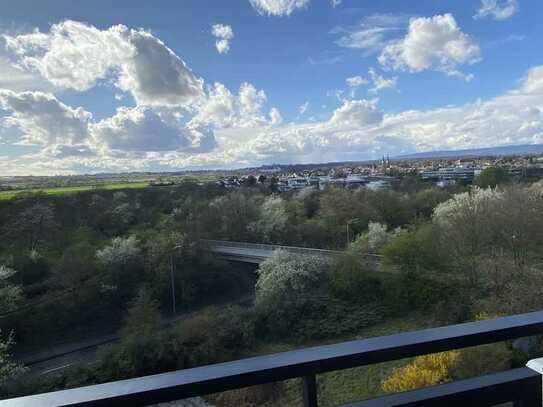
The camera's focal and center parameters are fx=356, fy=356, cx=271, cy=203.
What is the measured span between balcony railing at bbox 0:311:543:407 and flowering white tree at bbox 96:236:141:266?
1550 centimetres

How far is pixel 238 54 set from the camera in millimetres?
10031

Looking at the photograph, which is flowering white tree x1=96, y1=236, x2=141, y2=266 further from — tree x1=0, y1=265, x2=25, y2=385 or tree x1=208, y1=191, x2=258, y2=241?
tree x1=208, y1=191, x2=258, y2=241

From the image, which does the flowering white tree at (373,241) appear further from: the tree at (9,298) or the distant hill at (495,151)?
the distant hill at (495,151)

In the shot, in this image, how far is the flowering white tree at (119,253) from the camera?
583 inches

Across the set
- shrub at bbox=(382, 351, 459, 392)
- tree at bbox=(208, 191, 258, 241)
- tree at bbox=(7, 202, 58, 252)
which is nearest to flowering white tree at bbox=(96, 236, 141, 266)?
tree at bbox=(7, 202, 58, 252)

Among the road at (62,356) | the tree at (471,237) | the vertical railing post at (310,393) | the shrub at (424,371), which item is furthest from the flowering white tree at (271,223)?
the vertical railing post at (310,393)

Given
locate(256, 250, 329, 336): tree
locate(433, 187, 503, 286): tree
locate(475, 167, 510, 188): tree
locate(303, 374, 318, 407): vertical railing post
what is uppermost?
locate(303, 374, 318, 407): vertical railing post

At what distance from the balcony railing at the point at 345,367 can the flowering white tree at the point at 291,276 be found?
11.8 meters

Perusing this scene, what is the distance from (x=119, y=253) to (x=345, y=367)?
1588 cm

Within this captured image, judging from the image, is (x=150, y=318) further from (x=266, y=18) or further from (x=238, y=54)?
(x=266, y=18)

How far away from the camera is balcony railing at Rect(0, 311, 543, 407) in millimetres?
702

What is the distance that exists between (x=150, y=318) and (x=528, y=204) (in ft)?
40.8

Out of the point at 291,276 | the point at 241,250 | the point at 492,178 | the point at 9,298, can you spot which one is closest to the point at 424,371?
the point at 291,276

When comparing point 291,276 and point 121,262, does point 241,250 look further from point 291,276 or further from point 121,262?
point 291,276
